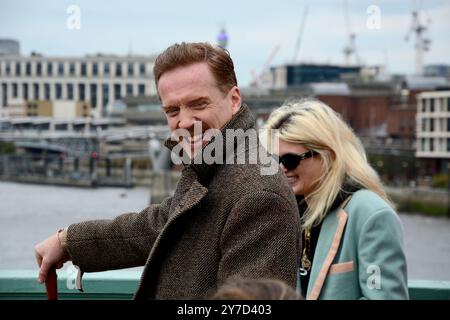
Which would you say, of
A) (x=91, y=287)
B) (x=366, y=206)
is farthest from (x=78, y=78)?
(x=366, y=206)

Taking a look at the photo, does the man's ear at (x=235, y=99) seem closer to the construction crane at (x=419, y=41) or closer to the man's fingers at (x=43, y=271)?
the man's fingers at (x=43, y=271)

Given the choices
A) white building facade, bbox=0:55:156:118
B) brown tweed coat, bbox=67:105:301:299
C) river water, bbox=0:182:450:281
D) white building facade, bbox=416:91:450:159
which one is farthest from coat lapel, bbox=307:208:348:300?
white building facade, bbox=416:91:450:159

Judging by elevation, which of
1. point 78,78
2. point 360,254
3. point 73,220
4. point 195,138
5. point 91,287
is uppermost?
point 195,138

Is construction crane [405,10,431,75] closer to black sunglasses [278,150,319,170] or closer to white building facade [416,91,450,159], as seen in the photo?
white building facade [416,91,450,159]

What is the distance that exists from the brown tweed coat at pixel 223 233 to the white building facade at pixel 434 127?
21758 mm

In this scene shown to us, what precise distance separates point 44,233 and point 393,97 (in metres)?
17.0

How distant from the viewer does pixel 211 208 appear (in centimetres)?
79

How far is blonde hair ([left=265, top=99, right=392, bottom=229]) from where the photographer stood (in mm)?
1050

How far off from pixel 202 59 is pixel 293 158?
309 mm

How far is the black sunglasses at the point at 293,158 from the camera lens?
3.55 ft

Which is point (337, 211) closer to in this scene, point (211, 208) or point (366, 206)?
point (366, 206)

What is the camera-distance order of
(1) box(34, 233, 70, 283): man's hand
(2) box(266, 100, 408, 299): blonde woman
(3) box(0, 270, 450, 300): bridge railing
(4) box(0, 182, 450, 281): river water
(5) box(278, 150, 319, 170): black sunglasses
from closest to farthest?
(1) box(34, 233, 70, 283): man's hand, (2) box(266, 100, 408, 299): blonde woman, (5) box(278, 150, 319, 170): black sunglasses, (3) box(0, 270, 450, 300): bridge railing, (4) box(0, 182, 450, 281): river water

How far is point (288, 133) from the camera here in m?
1.09
